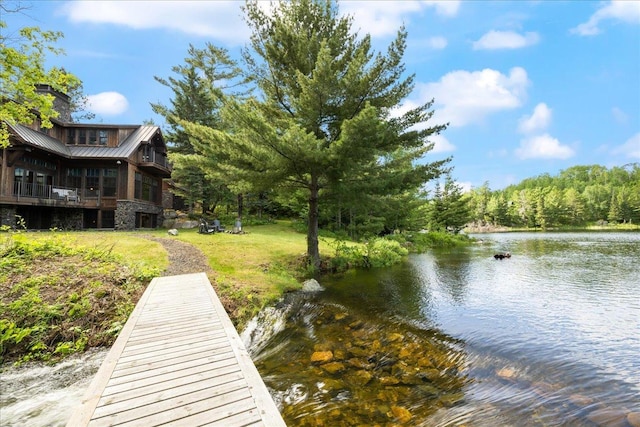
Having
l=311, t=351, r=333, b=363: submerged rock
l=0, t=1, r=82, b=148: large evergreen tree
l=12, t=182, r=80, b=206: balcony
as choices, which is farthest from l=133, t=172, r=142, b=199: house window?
l=311, t=351, r=333, b=363: submerged rock

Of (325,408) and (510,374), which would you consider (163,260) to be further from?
(510,374)

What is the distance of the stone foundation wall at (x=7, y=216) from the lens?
19.3m

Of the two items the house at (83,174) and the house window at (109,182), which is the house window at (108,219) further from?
the house window at (109,182)

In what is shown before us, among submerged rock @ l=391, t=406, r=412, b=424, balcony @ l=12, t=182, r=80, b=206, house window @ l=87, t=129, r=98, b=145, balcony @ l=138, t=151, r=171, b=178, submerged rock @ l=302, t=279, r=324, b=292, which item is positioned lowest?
submerged rock @ l=391, t=406, r=412, b=424

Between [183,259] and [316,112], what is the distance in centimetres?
844

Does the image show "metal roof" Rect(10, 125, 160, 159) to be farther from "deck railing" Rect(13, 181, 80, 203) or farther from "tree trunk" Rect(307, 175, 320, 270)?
"tree trunk" Rect(307, 175, 320, 270)

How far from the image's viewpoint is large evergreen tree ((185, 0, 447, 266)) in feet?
37.5

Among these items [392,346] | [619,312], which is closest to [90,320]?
[392,346]

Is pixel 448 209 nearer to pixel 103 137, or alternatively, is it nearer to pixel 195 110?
pixel 195 110

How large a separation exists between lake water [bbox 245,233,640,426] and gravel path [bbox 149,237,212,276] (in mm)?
4393

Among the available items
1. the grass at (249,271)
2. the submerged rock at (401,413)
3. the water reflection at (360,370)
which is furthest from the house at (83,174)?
the submerged rock at (401,413)

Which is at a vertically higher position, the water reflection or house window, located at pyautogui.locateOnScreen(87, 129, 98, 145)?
house window, located at pyautogui.locateOnScreen(87, 129, 98, 145)

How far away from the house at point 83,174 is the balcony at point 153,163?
0.08 metres

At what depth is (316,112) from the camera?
12.7 m
